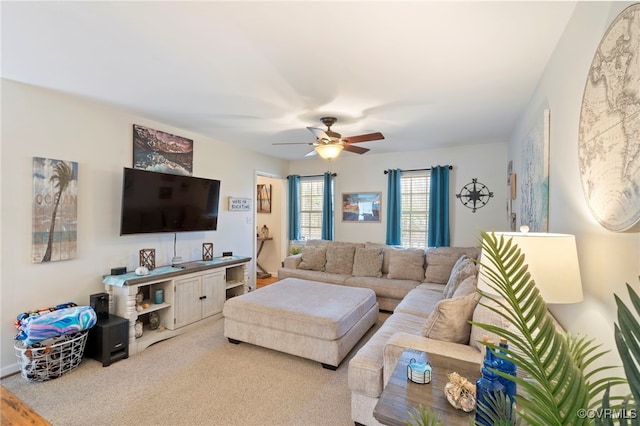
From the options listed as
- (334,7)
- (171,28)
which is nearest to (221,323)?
(171,28)

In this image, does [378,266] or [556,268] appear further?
[378,266]

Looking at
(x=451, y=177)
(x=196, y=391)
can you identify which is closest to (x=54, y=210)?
(x=196, y=391)

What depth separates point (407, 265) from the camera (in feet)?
14.8

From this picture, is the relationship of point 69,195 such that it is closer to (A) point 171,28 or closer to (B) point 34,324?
(B) point 34,324

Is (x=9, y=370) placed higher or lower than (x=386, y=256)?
lower

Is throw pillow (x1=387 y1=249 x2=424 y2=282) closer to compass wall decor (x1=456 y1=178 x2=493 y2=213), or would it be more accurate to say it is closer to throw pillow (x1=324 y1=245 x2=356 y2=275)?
throw pillow (x1=324 y1=245 x2=356 y2=275)

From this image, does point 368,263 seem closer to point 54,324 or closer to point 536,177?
point 536,177

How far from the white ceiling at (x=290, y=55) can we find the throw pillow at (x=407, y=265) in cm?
211

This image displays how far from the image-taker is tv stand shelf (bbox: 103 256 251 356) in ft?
9.99

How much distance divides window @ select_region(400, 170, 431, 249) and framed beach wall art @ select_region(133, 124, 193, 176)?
11.8ft

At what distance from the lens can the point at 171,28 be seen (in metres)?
1.81

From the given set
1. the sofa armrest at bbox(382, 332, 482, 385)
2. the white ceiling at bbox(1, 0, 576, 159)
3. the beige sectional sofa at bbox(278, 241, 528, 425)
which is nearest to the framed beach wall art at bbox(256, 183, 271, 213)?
the beige sectional sofa at bbox(278, 241, 528, 425)

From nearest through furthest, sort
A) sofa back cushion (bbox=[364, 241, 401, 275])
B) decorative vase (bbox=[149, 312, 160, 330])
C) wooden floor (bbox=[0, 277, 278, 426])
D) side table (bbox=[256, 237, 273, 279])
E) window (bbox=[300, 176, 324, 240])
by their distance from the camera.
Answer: wooden floor (bbox=[0, 277, 278, 426]) < decorative vase (bbox=[149, 312, 160, 330]) < sofa back cushion (bbox=[364, 241, 401, 275]) < window (bbox=[300, 176, 324, 240]) < side table (bbox=[256, 237, 273, 279])

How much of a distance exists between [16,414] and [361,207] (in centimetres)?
498
